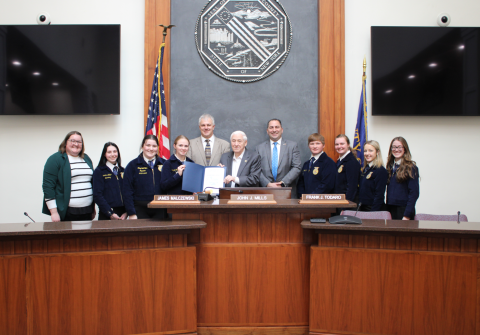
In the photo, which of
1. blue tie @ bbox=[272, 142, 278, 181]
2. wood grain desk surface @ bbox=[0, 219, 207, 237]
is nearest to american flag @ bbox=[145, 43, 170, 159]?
blue tie @ bbox=[272, 142, 278, 181]

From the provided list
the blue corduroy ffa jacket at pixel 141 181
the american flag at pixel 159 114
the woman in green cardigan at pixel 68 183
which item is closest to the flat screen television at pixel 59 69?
the american flag at pixel 159 114

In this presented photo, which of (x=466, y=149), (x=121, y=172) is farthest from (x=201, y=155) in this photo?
(x=466, y=149)

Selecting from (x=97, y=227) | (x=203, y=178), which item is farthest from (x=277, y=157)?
(x=97, y=227)

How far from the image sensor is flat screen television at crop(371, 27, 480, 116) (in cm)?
446

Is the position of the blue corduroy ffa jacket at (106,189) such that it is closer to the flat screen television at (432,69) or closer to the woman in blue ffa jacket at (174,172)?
the woman in blue ffa jacket at (174,172)

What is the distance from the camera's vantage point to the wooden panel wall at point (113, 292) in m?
2.04

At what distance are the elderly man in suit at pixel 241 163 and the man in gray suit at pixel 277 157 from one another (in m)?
0.45

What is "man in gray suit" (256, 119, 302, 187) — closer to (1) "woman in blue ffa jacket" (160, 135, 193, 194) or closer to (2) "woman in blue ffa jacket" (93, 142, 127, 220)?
(1) "woman in blue ffa jacket" (160, 135, 193, 194)

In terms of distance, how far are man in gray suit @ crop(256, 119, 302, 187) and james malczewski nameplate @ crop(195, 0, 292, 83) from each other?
2.96 feet

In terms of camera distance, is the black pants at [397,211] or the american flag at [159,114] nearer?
the black pants at [397,211]

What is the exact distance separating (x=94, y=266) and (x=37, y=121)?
3.29m

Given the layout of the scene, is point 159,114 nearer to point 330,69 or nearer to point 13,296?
point 330,69

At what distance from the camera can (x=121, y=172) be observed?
3494mm

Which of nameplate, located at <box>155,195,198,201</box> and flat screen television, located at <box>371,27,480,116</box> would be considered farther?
flat screen television, located at <box>371,27,480,116</box>
